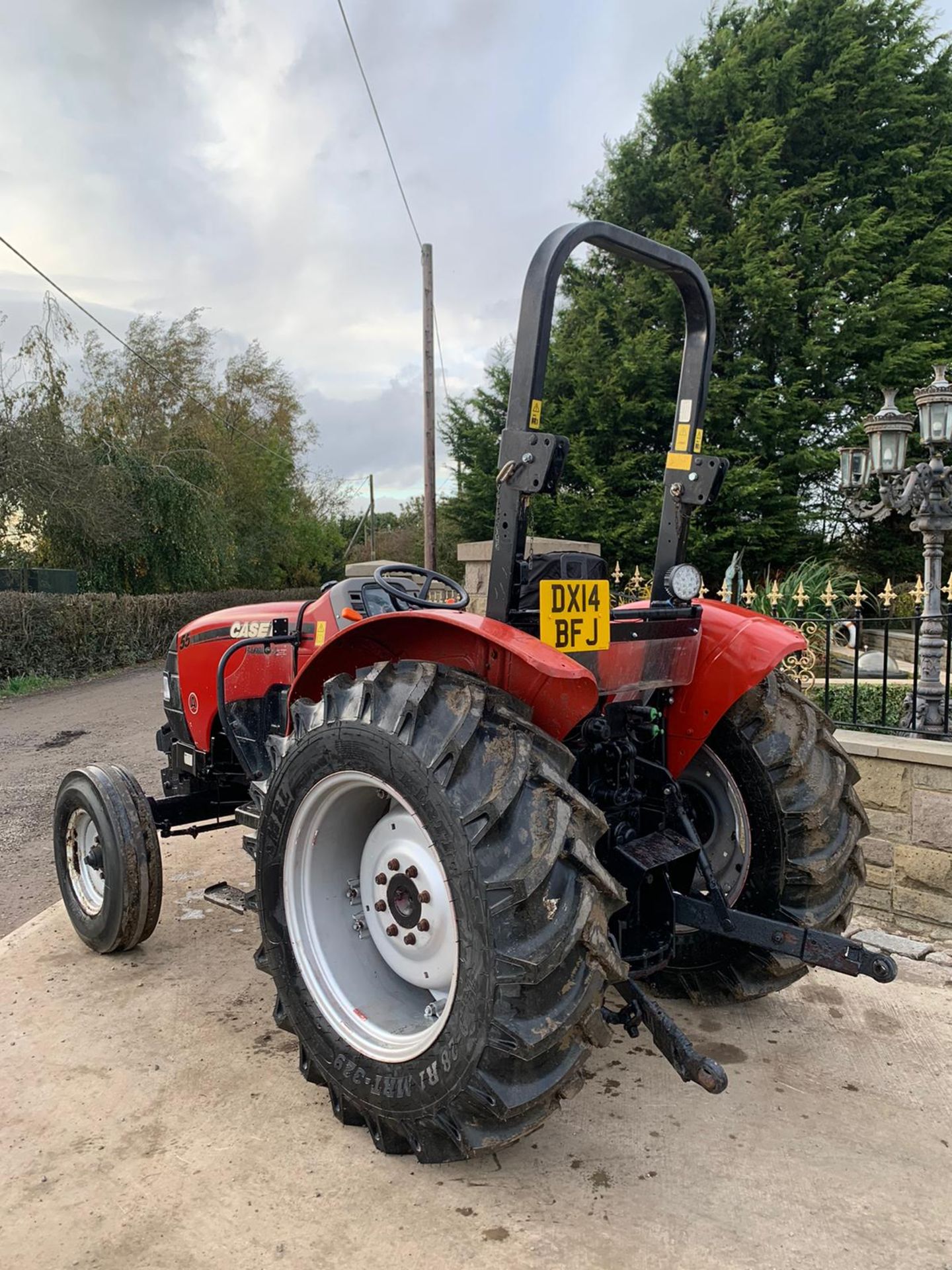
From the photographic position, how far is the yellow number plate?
204cm

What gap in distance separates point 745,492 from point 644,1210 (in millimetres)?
11749

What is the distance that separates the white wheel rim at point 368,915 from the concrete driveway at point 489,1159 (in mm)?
316

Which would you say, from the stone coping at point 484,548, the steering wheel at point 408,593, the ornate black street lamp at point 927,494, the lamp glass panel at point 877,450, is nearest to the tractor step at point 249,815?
the steering wheel at point 408,593

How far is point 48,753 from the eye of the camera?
814 centimetres

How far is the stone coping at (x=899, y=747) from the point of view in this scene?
12.5 feet

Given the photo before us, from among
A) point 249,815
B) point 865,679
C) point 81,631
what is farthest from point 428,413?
point 249,815

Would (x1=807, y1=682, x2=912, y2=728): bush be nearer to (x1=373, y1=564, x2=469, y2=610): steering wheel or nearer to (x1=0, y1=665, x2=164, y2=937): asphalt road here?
(x1=373, y1=564, x2=469, y2=610): steering wheel

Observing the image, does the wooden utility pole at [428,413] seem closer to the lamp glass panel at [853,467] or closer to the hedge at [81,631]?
the hedge at [81,631]

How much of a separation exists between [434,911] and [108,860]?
1627 mm

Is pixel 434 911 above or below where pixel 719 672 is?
below

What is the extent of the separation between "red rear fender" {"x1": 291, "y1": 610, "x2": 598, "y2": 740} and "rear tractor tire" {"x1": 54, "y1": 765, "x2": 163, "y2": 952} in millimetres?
1345

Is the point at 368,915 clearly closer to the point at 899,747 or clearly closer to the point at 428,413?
the point at 899,747

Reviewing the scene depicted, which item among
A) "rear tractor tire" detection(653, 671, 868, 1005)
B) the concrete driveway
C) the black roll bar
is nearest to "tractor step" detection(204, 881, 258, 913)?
the concrete driveway

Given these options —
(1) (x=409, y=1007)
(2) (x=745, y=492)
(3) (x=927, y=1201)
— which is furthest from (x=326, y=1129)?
(2) (x=745, y=492)
